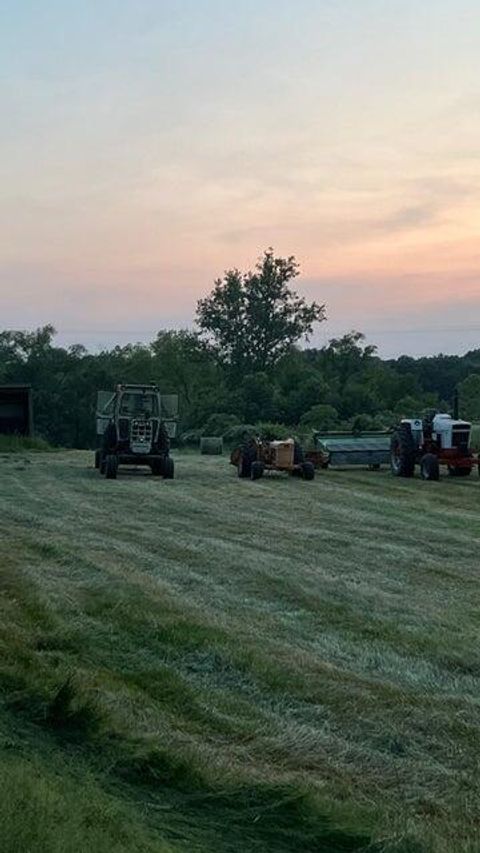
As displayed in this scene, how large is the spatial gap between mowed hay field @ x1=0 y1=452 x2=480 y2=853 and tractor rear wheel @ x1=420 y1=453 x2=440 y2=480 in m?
9.18

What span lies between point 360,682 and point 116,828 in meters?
2.82

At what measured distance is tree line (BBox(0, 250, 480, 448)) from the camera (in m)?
46.7

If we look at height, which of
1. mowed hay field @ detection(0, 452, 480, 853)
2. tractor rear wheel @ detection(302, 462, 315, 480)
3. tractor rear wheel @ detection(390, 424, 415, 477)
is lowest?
mowed hay field @ detection(0, 452, 480, 853)

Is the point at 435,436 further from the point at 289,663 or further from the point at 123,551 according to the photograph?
the point at 289,663

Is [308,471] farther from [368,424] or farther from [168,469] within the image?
[368,424]

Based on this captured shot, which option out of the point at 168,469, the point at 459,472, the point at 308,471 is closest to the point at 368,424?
the point at 459,472

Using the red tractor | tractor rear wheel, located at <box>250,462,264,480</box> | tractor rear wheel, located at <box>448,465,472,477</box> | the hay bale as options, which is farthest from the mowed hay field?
the hay bale

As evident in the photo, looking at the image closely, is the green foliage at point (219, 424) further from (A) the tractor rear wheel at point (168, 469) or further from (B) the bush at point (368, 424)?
(A) the tractor rear wheel at point (168, 469)

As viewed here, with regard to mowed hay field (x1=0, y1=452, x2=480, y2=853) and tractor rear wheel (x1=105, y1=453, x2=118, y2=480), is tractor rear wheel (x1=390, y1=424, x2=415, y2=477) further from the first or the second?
mowed hay field (x1=0, y1=452, x2=480, y2=853)

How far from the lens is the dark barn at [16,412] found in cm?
4009

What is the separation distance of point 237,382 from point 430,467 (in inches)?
1585

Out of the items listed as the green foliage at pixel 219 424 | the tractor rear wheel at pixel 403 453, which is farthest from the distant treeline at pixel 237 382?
Result: the tractor rear wheel at pixel 403 453

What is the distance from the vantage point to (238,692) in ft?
19.7

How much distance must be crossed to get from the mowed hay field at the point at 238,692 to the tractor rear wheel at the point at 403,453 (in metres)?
10.1
